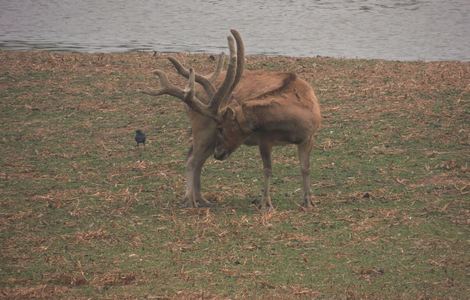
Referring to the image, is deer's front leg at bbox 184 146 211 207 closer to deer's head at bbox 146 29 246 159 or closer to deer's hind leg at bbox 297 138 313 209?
deer's head at bbox 146 29 246 159

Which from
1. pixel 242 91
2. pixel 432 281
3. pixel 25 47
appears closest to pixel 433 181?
pixel 242 91

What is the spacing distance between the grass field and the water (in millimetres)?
8846

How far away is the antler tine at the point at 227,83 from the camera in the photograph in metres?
11.7

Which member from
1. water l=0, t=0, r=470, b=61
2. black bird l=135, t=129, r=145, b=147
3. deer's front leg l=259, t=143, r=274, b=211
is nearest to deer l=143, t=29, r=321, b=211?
deer's front leg l=259, t=143, r=274, b=211

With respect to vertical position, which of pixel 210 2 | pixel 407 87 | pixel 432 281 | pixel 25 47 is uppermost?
pixel 432 281

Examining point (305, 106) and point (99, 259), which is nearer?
point (99, 259)

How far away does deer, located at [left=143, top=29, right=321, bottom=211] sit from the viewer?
11719 mm

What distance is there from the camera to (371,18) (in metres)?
37.6

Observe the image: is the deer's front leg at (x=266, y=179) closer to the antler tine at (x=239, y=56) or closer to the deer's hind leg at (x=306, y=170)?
the deer's hind leg at (x=306, y=170)

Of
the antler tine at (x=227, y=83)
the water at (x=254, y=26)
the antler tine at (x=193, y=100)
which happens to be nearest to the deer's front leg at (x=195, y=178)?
the antler tine at (x=193, y=100)

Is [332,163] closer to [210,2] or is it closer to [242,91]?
[242,91]

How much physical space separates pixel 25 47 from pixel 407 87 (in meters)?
13.0

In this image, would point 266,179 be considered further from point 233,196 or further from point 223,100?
point 223,100

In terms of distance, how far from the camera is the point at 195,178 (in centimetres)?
1238
